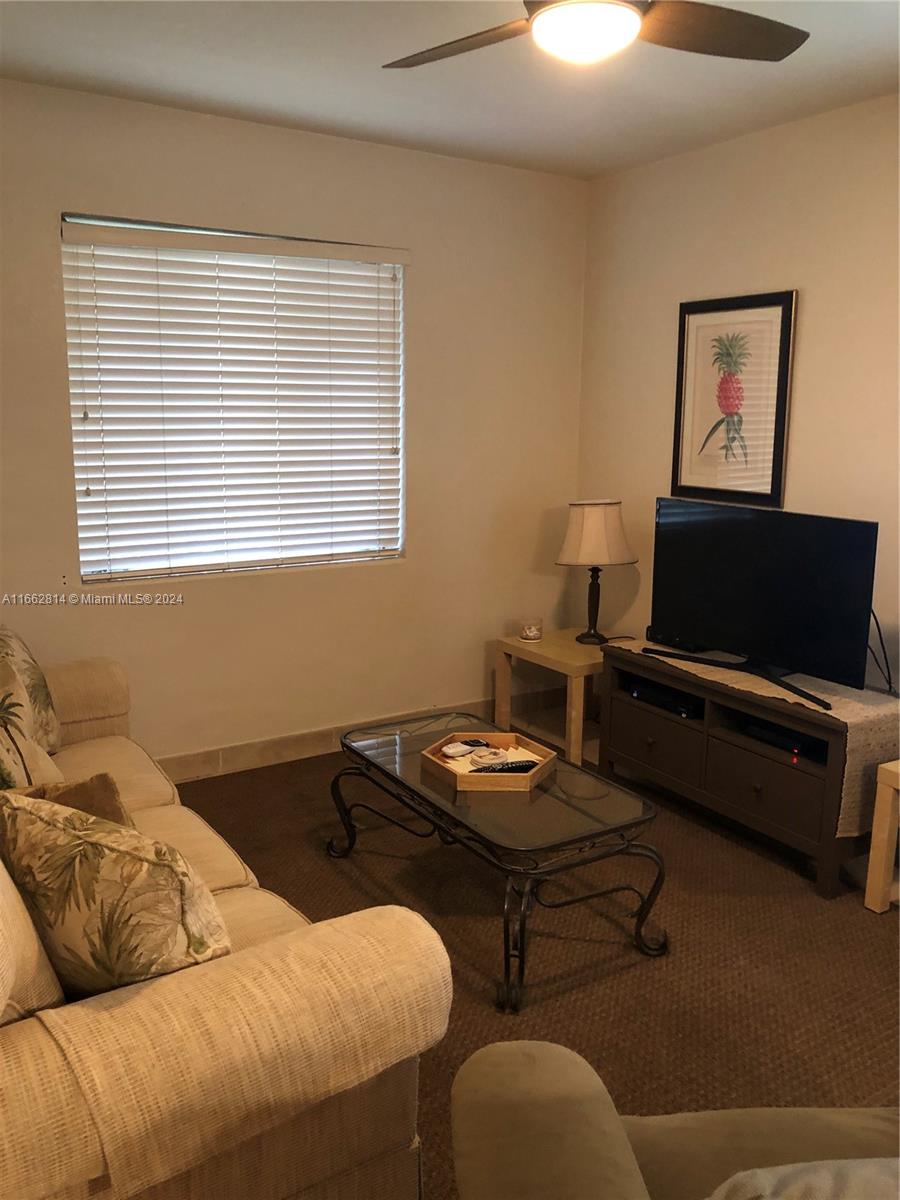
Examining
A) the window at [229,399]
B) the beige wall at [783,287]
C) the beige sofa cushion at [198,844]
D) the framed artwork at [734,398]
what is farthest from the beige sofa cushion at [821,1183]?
the window at [229,399]

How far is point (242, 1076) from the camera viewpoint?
4.38ft

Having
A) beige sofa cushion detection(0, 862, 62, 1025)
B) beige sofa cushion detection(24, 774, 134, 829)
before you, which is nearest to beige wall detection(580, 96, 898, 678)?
beige sofa cushion detection(24, 774, 134, 829)

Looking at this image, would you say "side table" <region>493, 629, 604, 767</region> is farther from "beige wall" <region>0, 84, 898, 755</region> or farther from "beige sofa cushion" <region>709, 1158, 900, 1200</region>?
"beige sofa cushion" <region>709, 1158, 900, 1200</region>

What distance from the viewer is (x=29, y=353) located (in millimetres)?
3307

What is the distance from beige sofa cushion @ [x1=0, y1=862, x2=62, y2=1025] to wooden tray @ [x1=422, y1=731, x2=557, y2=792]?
1462mm

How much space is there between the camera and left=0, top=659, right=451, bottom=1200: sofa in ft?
4.06

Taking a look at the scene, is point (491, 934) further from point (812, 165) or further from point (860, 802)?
point (812, 165)

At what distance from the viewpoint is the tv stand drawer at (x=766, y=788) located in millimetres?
2990

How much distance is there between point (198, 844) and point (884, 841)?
2.01 m

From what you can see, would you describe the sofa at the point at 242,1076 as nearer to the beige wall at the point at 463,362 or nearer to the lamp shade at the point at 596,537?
the beige wall at the point at 463,362

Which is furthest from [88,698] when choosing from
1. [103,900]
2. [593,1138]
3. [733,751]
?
[593,1138]

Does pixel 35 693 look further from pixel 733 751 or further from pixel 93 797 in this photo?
pixel 733 751

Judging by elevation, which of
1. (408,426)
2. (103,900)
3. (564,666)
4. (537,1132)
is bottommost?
(564,666)

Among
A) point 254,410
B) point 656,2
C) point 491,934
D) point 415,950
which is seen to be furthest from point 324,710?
point 656,2
